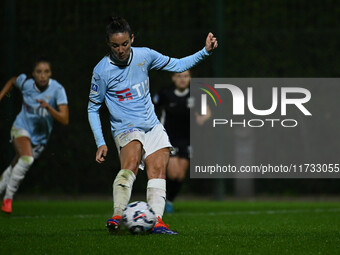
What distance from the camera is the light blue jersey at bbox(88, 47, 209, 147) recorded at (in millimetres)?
6664

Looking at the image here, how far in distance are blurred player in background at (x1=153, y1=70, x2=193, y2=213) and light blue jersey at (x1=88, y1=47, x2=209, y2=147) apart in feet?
14.9

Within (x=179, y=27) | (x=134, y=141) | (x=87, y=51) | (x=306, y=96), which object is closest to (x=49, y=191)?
(x=87, y=51)

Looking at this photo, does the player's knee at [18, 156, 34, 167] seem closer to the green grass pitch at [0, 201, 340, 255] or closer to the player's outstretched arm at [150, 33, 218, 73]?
the green grass pitch at [0, 201, 340, 255]

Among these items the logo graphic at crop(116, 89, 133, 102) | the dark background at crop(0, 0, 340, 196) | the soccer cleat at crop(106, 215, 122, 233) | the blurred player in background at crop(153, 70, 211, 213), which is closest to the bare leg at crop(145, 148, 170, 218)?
the soccer cleat at crop(106, 215, 122, 233)

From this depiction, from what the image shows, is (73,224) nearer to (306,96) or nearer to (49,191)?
(49,191)

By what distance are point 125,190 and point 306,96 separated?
779 cm

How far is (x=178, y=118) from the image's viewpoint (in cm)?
1174

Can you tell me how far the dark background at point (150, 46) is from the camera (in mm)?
13664

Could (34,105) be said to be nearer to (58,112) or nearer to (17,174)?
(58,112)

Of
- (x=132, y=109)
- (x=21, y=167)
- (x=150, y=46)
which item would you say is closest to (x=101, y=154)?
(x=132, y=109)

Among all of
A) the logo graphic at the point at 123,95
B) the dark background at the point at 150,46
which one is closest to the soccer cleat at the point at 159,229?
the logo graphic at the point at 123,95

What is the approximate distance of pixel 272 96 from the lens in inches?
536

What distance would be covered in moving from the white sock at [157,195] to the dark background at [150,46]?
6.86 metres

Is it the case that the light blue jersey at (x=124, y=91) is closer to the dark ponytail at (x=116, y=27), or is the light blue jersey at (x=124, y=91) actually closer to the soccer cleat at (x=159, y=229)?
the dark ponytail at (x=116, y=27)
